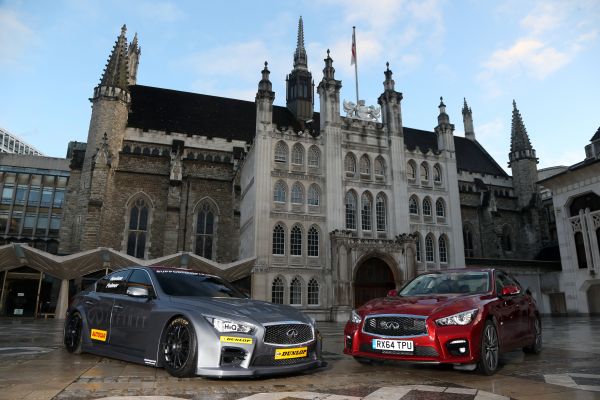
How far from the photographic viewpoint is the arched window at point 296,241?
2632cm

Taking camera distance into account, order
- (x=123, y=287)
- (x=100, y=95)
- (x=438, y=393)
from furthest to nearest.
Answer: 1. (x=100, y=95)
2. (x=123, y=287)
3. (x=438, y=393)

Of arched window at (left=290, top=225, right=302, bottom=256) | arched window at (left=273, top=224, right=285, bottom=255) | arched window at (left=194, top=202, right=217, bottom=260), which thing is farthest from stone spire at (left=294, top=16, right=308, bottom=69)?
arched window at (left=273, top=224, right=285, bottom=255)

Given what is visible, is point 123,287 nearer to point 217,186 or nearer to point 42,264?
point 42,264

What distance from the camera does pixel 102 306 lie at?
22.6ft

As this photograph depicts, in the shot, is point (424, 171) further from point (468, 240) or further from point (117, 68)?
point (117, 68)

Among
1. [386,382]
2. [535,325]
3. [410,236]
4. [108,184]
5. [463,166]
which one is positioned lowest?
[386,382]

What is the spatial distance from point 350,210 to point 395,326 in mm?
21997

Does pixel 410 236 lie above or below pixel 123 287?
above

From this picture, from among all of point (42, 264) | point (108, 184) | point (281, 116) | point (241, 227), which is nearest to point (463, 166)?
point (281, 116)

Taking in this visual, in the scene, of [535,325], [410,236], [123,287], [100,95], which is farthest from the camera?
[100,95]

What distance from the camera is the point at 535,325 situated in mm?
8305

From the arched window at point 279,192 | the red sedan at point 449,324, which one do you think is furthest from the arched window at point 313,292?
the red sedan at point 449,324

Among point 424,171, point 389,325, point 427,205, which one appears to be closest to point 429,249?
point 427,205

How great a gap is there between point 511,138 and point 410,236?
24.0 meters
